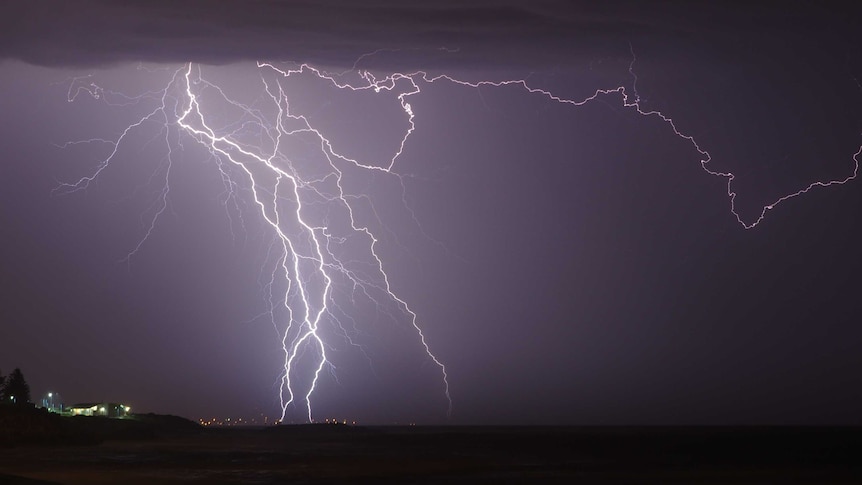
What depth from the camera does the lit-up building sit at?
8181 cm

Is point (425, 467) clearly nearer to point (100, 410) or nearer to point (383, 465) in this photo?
point (383, 465)

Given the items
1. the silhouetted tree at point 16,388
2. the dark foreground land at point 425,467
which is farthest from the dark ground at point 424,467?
the silhouetted tree at point 16,388

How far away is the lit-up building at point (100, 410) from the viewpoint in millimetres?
81812

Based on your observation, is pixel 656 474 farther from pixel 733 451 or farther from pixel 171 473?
pixel 733 451

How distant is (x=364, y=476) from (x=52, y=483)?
10302 millimetres

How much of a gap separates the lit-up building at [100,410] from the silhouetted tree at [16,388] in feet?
41.6

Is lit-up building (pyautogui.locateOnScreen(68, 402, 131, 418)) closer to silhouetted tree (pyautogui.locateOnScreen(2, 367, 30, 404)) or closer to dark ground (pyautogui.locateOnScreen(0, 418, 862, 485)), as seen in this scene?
silhouetted tree (pyautogui.locateOnScreen(2, 367, 30, 404))

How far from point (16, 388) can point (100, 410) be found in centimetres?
1623

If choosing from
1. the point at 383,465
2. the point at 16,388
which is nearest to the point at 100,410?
the point at 16,388

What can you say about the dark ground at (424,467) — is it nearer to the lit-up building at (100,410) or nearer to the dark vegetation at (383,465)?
the dark vegetation at (383,465)

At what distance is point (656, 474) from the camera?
119 feet

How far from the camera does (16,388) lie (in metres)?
67.4

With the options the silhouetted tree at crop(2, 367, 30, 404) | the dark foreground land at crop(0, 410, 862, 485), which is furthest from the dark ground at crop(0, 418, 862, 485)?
the silhouetted tree at crop(2, 367, 30, 404)

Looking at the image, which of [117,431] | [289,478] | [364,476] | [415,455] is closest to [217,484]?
[289,478]
